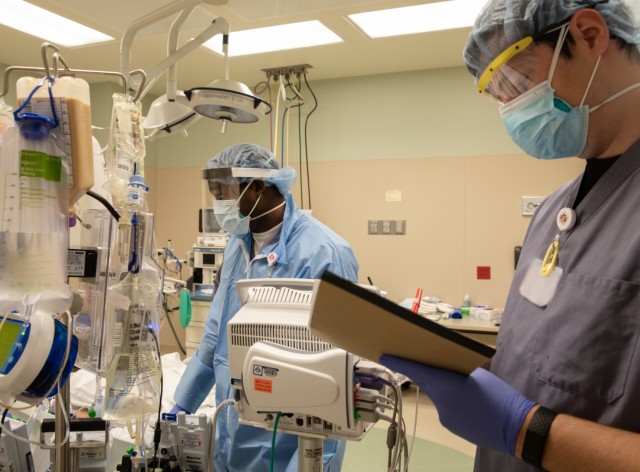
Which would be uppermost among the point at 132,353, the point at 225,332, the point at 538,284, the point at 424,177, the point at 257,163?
the point at 424,177

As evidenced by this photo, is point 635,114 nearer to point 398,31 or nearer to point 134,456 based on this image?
point 134,456

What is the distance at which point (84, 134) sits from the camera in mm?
896

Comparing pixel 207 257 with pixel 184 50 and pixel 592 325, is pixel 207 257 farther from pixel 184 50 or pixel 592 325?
pixel 592 325

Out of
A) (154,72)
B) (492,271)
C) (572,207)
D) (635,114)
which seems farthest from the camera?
(492,271)

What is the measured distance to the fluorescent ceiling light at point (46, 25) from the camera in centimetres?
347

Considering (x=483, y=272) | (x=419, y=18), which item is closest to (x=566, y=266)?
(x=419, y=18)

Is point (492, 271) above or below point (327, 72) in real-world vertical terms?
below

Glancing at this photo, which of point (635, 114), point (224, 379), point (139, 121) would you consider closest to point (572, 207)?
point (635, 114)

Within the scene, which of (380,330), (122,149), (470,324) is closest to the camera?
(380,330)

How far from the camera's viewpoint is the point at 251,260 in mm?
2100

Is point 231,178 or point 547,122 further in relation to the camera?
point 231,178

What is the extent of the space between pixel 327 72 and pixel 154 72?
139 inches

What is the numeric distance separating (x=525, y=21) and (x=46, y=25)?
377 centimetres

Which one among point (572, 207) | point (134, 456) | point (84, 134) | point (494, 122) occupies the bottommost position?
point (134, 456)
